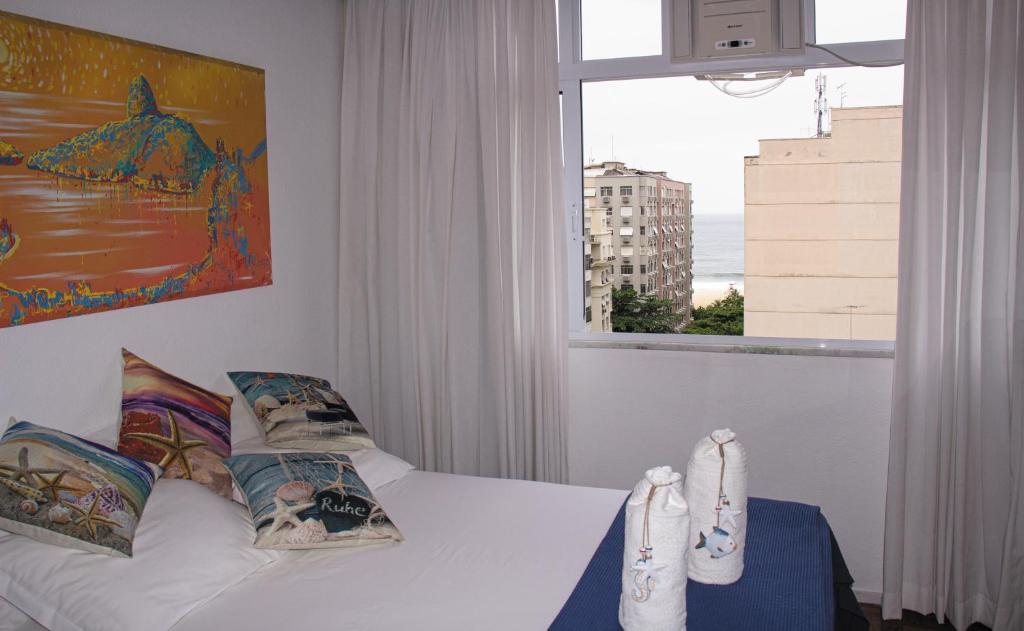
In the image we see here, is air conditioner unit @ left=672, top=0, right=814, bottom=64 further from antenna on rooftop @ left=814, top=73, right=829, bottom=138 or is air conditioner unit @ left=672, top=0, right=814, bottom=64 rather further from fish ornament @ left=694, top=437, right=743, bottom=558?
fish ornament @ left=694, top=437, right=743, bottom=558

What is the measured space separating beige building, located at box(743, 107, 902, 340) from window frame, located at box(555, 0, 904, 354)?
10 centimetres

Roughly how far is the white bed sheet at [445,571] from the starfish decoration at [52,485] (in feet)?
1.34

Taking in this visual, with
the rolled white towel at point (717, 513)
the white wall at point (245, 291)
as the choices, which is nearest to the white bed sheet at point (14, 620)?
the white wall at point (245, 291)

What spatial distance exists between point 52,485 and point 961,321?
283 cm

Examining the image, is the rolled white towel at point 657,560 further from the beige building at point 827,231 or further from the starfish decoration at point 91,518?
the beige building at point 827,231

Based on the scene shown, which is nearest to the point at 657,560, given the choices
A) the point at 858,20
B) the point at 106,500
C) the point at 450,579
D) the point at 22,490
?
the point at 450,579

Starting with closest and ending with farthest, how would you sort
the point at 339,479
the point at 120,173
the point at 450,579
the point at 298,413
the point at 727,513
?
the point at 727,513 → the point at 450,579 → the point at 339,479 → the point at 120,173 → the point at 298,413

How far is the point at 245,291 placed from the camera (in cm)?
318

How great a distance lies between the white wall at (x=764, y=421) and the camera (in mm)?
3277

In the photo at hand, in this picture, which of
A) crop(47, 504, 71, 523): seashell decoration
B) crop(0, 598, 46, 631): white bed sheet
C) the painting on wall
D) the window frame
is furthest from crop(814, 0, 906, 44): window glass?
crop(0, 598, 46, 631): white bed sheet

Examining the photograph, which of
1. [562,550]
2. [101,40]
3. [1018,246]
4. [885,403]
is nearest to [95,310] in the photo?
[101,40]

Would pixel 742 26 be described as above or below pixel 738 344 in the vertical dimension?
above

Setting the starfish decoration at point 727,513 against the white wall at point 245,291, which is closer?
the starfish decoration at point 727,513

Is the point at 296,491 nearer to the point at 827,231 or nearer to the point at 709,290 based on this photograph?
the point at 709,290
